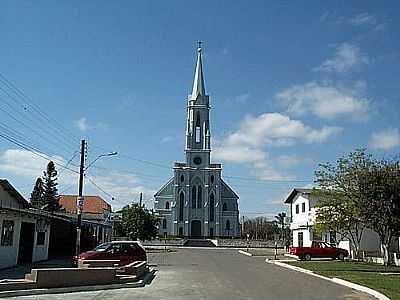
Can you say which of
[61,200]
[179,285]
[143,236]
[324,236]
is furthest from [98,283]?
[61,200]

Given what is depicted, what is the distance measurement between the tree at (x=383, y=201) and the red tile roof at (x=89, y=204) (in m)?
56.2

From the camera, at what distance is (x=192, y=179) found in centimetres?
10775

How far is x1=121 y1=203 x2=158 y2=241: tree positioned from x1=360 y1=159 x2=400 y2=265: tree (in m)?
36.1

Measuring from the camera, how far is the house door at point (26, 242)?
32344mm

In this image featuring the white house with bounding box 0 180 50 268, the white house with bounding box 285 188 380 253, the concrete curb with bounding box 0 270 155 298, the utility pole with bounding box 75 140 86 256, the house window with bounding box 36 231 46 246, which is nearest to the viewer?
the concrete curb with bounding box 0 270 155 298

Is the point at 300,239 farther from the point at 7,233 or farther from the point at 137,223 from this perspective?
the point at 7,233

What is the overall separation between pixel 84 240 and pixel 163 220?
194 ft

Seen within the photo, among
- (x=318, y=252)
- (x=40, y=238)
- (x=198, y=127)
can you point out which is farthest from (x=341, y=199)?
(x=198, y=127)

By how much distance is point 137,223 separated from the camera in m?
66.5

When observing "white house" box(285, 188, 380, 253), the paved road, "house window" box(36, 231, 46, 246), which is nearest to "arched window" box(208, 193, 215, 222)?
"white house" box(285, 188, 380, 253)

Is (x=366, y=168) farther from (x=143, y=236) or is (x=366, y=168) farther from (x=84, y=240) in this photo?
(x=143, y=236)

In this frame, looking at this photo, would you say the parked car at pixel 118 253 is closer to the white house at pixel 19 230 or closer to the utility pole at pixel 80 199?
the utility pole at pixel 80 199

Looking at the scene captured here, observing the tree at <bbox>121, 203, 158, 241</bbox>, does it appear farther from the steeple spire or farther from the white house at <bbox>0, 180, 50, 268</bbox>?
the steeple spire

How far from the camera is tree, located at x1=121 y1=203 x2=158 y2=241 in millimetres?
66500
